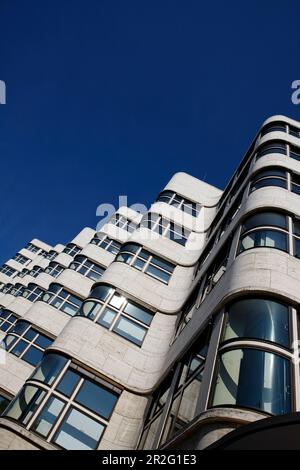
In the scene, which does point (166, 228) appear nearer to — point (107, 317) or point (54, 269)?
point (107, 317)

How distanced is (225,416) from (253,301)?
9.75 ft

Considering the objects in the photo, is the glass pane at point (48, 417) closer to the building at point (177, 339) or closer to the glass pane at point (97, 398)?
the building at point (177, 339)

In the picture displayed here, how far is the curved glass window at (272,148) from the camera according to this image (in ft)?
52.0

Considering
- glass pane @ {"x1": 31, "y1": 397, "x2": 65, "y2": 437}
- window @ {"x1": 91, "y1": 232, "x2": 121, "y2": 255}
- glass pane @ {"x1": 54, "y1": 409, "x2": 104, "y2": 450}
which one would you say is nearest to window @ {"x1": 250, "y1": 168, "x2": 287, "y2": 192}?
glass pane @ {"x1": 54, "y1": 409, "x2": 104, "y2": 450}

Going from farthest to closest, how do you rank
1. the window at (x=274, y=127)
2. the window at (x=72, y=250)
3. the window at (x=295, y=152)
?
the window at (x=72, y=250), the window at (x=274, y=127), the window at (x=295, y=152)

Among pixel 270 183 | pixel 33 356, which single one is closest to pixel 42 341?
pixel 33 356

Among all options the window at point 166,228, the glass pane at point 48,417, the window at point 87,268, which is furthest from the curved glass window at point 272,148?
the glass pane at point 48,417

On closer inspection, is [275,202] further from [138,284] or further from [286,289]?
[138,284]

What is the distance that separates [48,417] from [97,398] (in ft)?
5.27

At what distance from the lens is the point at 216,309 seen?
8.70 meters

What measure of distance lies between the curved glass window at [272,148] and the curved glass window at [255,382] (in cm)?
1121

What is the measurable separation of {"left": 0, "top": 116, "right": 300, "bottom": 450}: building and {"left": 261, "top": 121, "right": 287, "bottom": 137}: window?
7 cm

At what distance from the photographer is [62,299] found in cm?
1980
